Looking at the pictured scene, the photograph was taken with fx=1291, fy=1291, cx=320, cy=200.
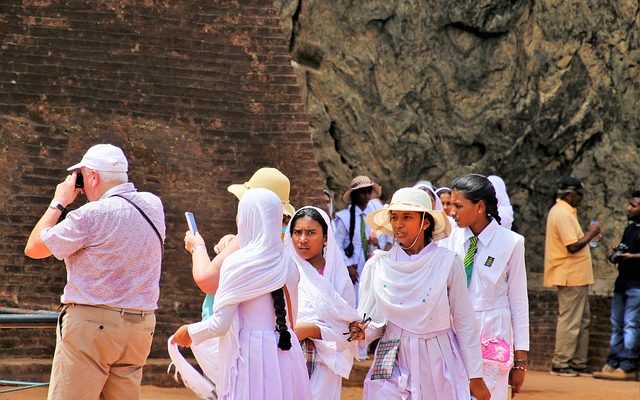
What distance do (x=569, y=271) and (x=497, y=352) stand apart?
813 cm

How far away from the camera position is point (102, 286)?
21.8 ft

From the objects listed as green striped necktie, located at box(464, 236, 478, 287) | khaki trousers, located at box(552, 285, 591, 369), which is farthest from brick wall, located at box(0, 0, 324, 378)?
green striped necktie, located at box(464, 236, 478, 287)

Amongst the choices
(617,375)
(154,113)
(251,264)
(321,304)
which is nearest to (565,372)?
(617,375)

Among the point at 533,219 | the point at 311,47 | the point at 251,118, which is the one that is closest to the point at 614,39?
the point at 533,219

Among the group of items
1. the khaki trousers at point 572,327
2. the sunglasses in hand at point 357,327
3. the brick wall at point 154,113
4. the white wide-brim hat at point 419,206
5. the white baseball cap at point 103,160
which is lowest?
the khaki trousers at point 572,327

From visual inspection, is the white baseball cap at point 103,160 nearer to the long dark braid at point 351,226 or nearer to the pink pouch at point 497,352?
the pink pouch at point 497,352

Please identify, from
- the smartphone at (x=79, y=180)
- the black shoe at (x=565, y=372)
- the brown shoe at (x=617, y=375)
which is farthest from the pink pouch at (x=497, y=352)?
the black shoe at (x=565, y=372)

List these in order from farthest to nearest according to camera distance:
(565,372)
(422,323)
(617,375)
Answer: (565,372)
(617,375)
(422,323)

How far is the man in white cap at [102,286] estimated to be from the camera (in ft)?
21.7

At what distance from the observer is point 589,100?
1992 centimetres

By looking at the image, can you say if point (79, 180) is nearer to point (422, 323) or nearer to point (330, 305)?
point (330, 305)

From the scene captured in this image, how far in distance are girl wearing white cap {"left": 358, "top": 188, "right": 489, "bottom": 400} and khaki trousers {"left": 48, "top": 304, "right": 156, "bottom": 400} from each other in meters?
1.30

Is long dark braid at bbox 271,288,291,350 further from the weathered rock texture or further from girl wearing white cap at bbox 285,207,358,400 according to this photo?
the weathered rock texture

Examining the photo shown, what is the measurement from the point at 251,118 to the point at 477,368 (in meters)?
7.20
